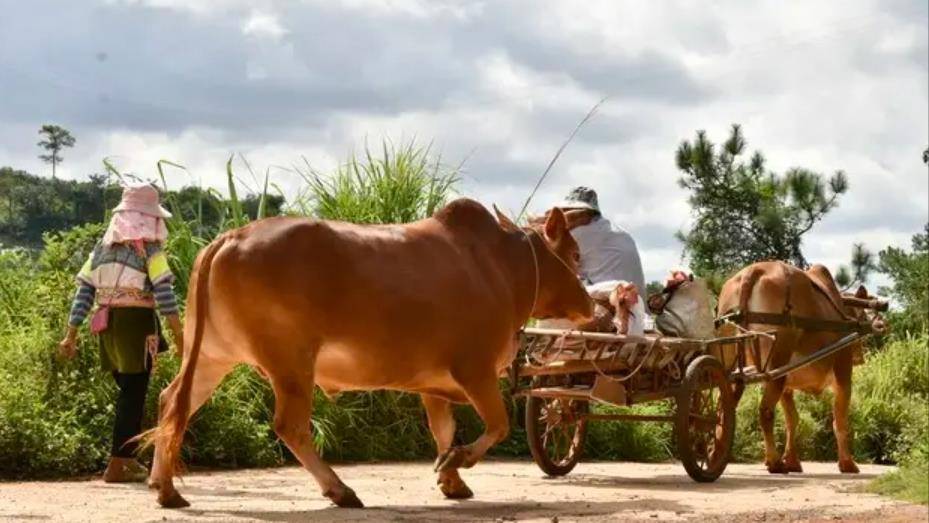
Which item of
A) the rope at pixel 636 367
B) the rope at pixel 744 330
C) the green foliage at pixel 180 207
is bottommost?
the rope at pixel 636 367

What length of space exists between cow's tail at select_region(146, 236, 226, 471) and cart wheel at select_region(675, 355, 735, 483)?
3503 mm

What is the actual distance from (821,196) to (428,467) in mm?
22276

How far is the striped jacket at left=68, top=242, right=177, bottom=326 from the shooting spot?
9570mm

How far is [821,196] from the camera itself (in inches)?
1272

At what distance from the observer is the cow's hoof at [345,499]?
793cm

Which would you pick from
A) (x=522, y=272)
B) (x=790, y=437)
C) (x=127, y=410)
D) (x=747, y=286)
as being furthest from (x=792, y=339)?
(x=127, y=410)

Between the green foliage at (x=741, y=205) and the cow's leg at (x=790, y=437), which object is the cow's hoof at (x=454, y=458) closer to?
the cow's leg at (x=790, y=437)

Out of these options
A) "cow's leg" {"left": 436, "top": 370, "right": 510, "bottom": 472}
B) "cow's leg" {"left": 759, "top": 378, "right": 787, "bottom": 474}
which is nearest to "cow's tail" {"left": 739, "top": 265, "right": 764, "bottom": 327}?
"cow's leg" {"left": 759, "top": 378, "right": 787, "bottom": 474}

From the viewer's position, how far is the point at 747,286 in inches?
465

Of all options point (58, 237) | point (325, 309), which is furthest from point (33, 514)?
point (58, 237)

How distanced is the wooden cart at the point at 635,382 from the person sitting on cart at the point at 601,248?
1.70 ft

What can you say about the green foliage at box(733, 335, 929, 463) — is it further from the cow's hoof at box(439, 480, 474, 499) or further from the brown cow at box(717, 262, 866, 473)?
the cow's hoof at box(439, 480, 474, 499)

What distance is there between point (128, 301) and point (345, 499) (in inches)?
98.0

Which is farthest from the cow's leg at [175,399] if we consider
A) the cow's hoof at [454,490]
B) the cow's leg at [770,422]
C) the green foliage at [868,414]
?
the green foliage at [868,414]
